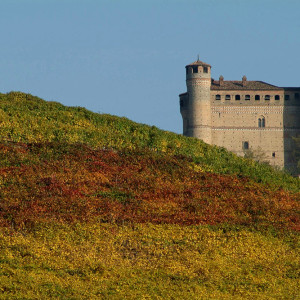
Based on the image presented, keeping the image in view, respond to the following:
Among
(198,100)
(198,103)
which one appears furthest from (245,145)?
(198,100)

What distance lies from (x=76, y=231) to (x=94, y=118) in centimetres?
1452

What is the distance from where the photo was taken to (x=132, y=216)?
20.6 metres

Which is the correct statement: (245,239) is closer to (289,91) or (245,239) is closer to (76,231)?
(76,231)

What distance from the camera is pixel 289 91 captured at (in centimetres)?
11106

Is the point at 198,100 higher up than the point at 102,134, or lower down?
higher up

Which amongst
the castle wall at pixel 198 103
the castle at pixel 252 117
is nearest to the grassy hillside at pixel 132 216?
the castle wall at pixel 198 103

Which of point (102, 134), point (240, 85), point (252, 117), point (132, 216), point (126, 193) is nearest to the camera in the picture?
point (132, 216)

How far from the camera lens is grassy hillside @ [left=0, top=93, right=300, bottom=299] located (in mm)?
15656

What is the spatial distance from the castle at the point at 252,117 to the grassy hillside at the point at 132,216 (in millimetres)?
76034

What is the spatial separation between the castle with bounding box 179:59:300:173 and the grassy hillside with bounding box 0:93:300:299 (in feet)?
249

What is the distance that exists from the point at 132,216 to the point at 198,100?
282ft

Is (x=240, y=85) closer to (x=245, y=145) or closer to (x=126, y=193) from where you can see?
(x=245, y=145)

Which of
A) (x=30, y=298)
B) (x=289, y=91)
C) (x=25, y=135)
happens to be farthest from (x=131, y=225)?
(x=289, y=91)

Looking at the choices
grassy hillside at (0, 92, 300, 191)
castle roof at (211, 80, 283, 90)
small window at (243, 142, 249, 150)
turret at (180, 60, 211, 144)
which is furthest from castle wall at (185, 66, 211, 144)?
grassy hillside at (0, 92, 300, 191)
